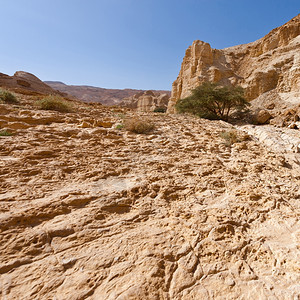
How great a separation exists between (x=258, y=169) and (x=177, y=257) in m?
2.23

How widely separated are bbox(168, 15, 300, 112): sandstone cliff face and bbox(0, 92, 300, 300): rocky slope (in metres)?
14.8

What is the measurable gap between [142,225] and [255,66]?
21231mm

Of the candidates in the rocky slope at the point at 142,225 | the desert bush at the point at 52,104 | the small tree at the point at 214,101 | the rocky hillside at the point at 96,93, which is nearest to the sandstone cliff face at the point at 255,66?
the small tree at the point at 214,101

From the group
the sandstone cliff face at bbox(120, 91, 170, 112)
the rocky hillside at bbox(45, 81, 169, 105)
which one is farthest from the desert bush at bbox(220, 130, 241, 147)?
the rocky hillside at bbox(45, 81, 169, 105)

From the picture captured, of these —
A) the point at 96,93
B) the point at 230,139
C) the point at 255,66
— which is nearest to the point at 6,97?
the point at 230,139

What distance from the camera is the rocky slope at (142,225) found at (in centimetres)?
113

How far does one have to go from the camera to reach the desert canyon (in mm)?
1133

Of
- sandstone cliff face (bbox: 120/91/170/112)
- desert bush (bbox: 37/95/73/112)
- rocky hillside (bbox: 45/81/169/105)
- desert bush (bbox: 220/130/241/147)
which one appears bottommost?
desert bush (bbox: 220/130/241/147)

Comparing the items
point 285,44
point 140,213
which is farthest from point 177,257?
point 285,44

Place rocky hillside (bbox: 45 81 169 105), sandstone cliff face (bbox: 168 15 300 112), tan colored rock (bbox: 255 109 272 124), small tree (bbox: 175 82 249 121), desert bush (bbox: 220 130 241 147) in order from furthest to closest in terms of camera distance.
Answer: rocky hillside (bbox: 45 81 169 105) → sandstone cliff face (bbox: 168 15 300 112) → small tree (bbox: 175 82 249 121) → tan colored rock (bbox: 255 109 272 124) → desert bush (bbox: 220 130 241 147)

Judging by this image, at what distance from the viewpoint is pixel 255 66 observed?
17.0 metres

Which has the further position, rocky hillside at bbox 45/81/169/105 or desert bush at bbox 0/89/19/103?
rocky hillside at bbox 45/81/169/105

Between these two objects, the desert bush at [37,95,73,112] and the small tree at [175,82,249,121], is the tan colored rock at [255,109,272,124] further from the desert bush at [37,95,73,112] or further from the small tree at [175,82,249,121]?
the desert bush at [37,95,73,112]

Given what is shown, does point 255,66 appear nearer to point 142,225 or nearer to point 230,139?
point 230,139
